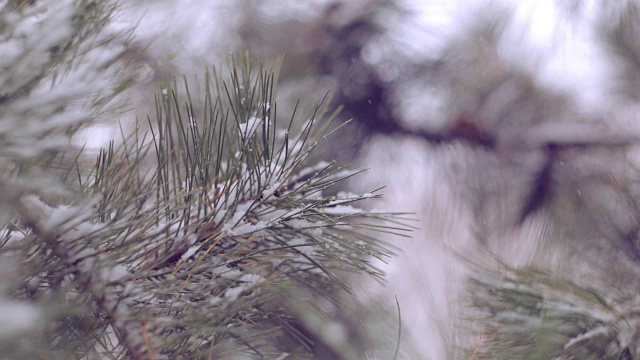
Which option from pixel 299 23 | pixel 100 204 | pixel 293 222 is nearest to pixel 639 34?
pixel 299 23

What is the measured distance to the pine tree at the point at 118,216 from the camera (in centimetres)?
26

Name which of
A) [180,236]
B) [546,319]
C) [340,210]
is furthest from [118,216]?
[546,319]

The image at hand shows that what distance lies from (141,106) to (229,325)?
0.48m

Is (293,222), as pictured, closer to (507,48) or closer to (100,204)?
(100,204)

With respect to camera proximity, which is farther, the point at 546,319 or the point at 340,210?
the point at 546,319

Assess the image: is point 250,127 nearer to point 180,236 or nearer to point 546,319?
point 180,236

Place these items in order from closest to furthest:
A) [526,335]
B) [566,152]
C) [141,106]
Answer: [526,335]
[141,106]
[566,152]

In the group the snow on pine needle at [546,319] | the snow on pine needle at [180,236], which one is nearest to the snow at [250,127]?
the snow on pine needle at [180,236]

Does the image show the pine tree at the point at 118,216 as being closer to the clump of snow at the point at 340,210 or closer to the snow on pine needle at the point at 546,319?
the clump of snow at the point at 340,210

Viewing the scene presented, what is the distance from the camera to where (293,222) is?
13.9 inches

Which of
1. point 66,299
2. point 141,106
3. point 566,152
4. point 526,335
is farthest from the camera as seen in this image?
point 566,152

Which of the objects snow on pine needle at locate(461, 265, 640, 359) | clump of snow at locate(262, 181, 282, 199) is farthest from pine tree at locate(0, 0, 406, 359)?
snow on pine needle at locate(461, 265, 640, 359)

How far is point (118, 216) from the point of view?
310 millimetres

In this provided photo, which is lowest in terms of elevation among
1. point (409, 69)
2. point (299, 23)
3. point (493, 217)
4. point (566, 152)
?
point (493, 217)
